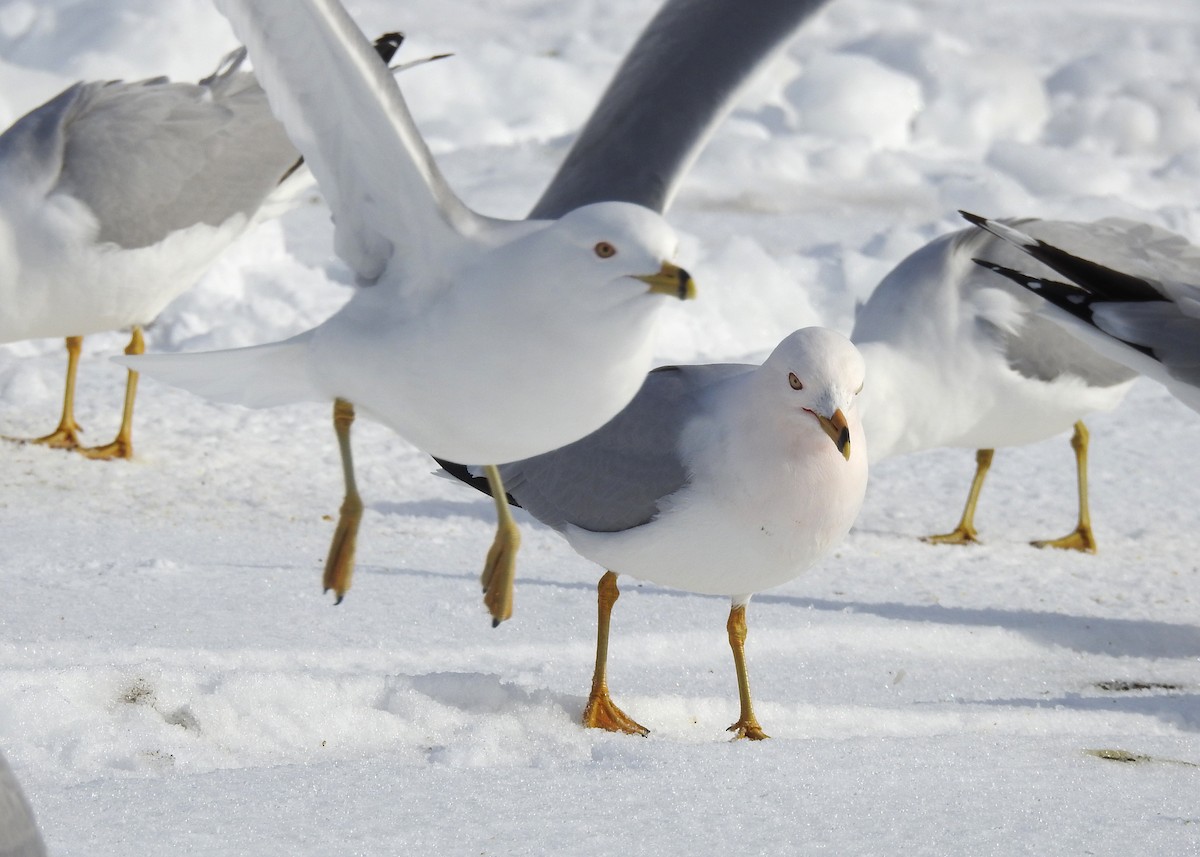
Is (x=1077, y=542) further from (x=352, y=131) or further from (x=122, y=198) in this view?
(x=352, y=131)

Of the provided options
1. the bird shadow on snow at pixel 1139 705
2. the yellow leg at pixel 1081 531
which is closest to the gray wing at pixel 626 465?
the bird shadow on snow at pixel 1139 705

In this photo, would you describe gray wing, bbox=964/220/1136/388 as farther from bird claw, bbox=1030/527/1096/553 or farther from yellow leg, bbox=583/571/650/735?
yellow leg, bbox=583/571/650/735

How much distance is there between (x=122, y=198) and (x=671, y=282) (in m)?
3.16

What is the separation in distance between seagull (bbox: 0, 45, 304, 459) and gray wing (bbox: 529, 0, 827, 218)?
209cm

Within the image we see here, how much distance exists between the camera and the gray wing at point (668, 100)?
2883mm

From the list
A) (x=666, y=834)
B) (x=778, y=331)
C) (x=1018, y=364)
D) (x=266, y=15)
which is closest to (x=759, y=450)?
(x=666, y=834)

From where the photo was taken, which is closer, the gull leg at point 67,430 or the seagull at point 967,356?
the seagull at point 967,356

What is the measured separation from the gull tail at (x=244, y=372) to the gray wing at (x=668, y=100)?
1.90 feet

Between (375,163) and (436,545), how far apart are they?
1.95 meters

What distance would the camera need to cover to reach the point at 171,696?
106 inches

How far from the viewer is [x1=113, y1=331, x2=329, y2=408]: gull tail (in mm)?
2557

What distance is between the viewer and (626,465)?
316 cm

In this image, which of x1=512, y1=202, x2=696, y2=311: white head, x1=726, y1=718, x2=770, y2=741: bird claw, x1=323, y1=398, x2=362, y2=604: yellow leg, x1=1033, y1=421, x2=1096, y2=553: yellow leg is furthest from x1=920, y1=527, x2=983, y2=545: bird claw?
x1=512, y1=202, x2=696, y2=311: white head

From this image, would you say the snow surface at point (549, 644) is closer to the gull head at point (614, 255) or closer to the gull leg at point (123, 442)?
the gull leg at point (123, 442)
